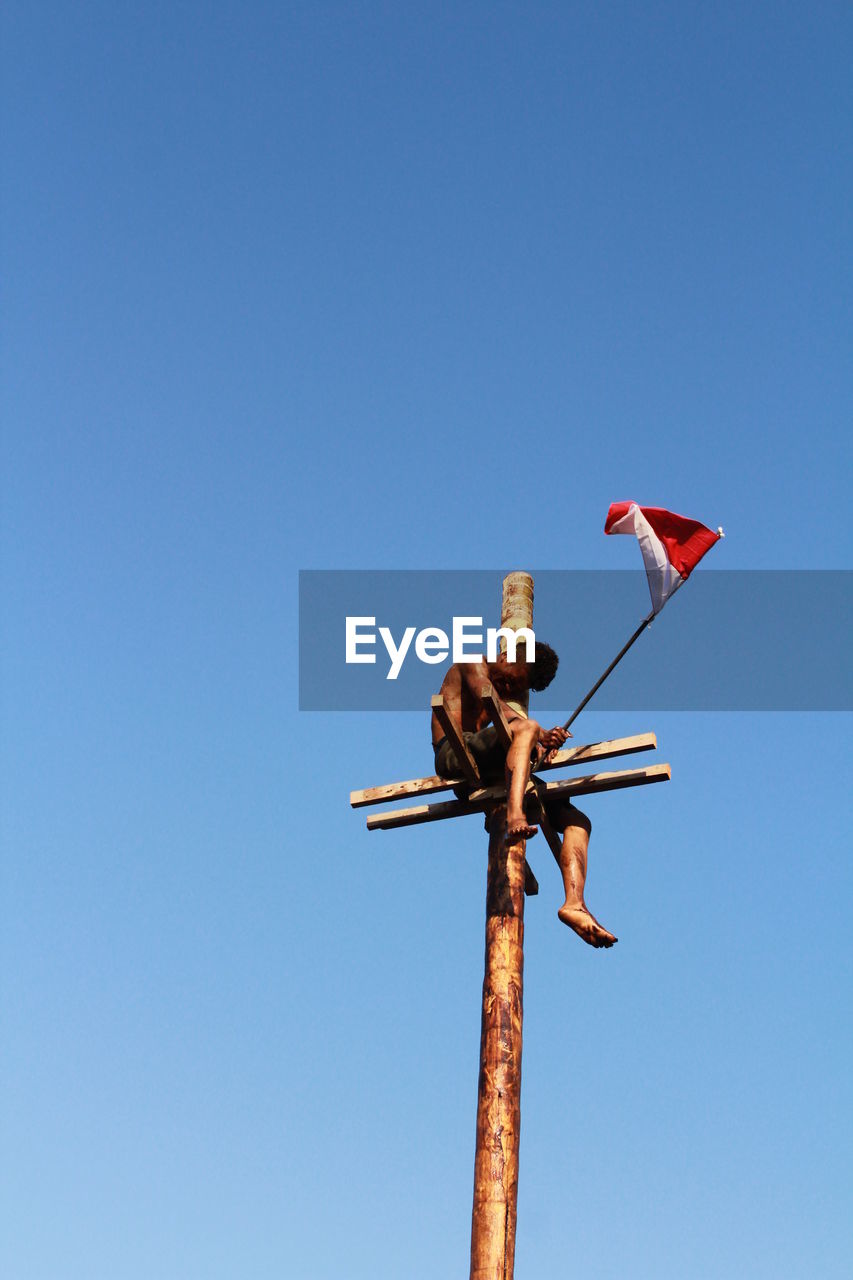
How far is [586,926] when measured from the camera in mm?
10000

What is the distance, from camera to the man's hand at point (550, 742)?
10.7 metres

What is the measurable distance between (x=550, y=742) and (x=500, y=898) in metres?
1.20

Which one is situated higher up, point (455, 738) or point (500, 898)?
point (455, 738)

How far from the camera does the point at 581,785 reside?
423 inches

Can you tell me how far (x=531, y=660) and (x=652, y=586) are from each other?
126cm

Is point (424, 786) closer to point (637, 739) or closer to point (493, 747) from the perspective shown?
point (493, 747)

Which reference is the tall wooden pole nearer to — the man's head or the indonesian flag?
the man's head

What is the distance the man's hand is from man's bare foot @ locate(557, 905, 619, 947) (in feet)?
3.63

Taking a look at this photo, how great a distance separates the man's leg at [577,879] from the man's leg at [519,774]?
0.47 metres

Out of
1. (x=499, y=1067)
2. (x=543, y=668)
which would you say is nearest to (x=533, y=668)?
(x=543, y=668)

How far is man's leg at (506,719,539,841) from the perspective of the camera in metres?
9.91

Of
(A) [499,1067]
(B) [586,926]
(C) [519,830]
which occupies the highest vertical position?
(C) [519,830]

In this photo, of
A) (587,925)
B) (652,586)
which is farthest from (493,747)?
(652,586)

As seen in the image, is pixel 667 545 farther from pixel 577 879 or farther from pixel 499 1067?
pixel 499 1067
